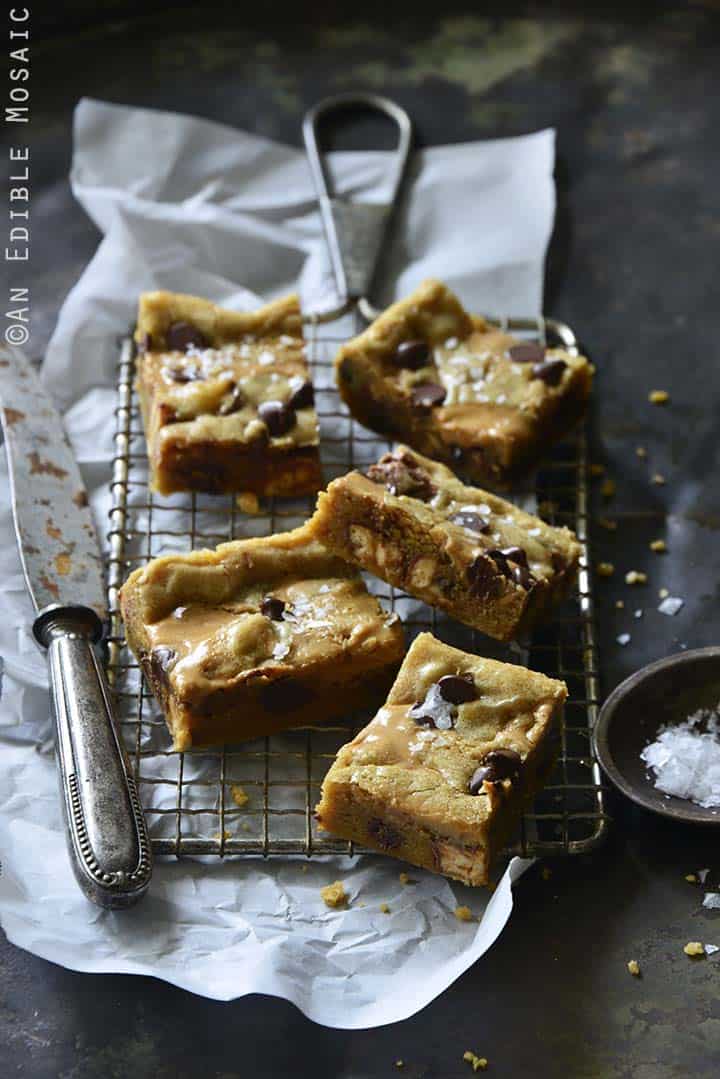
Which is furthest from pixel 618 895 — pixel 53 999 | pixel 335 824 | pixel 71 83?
pixel 71 83

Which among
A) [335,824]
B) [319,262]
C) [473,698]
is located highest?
[319,262]

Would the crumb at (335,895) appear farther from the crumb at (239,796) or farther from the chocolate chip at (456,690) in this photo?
the chocolate chip at (456,690)

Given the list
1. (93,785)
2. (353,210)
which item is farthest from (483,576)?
(353,210)

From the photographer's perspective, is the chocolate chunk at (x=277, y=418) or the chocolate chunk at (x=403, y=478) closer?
the chocolate chunk at (x=403, y=478)

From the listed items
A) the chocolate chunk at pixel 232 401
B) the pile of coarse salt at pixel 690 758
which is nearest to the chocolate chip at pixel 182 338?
the chocolate chunk at pixel 232 401

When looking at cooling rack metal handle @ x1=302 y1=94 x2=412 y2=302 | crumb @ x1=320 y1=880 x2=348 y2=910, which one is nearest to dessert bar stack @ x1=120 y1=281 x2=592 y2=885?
crumb @ x1=320 y1=880 x2=348 y2=910

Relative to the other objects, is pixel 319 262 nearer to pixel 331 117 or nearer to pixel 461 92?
pixel 331 117
